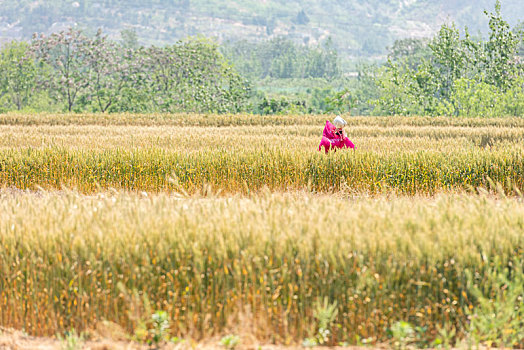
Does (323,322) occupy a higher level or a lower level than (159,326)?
higher

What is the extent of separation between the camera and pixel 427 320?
4949 mm

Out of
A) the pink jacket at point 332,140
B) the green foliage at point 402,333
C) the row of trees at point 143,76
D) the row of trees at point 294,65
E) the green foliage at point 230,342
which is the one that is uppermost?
the row of trees at point 294,65

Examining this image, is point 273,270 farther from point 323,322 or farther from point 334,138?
point 334,138

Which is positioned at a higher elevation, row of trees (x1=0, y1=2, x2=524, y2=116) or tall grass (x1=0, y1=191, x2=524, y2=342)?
row of trees (x1=0, y1=2, x2=524, y2=116)

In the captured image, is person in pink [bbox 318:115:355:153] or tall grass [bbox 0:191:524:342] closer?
tall grass [bbox 0:191:524:342]

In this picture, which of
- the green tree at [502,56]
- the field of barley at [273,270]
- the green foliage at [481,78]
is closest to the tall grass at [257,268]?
the field of barley at [273,270]

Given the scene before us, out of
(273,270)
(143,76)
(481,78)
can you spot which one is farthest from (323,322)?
(143,76)

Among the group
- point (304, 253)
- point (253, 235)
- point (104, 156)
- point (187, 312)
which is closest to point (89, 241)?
point (187, 312)

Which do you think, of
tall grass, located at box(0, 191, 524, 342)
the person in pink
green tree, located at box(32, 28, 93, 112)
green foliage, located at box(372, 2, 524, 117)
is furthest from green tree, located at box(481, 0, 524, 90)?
tall grass, located at box(0, 191, 524, 342)

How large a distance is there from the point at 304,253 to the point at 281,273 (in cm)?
28

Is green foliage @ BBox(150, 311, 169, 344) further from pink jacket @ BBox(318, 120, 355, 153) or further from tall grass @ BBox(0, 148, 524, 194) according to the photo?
pink jacket @ BBox(318, 120, 355, 153)

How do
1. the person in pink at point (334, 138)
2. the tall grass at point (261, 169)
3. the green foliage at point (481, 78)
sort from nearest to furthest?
the person in pink at point (334, 138), the tall grass at point (261, 169), the green foliage at point (481, 78)

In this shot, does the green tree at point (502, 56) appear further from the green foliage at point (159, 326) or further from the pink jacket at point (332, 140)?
the green foliage at point (159, 326)

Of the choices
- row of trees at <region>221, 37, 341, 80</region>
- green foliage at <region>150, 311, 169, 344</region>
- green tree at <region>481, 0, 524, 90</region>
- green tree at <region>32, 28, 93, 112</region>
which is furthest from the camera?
row of trees at <region>221, 37, 341, 80</region>
